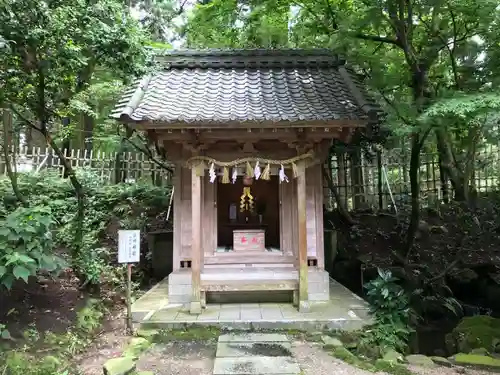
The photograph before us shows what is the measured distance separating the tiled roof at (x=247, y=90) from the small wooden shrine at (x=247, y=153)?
0.02 metres

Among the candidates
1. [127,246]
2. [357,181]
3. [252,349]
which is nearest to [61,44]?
[127,246]

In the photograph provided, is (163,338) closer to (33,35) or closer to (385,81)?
(33,35)

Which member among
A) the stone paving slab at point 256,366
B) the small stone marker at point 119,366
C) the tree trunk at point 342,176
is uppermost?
the tree trunk at point 342,176

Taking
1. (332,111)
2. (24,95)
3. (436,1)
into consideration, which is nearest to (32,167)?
(24,95)

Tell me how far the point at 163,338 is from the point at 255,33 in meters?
9.70

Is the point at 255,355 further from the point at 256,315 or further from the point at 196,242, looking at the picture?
the point at 196,242

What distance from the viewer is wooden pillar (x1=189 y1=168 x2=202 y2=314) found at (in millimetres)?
6644

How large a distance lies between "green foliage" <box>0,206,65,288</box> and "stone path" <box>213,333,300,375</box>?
8.06ft

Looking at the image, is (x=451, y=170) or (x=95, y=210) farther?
(x=451, y=170)

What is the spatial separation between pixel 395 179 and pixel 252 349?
Result: 29.8ft

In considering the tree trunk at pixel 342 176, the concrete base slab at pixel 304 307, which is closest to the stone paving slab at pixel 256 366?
the concrete base slab at pixel 304 307

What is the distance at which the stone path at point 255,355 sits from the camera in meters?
4.48

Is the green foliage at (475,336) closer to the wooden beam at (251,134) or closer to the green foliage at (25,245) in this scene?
the wooden beam at (251,134)

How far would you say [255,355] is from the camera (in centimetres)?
493
